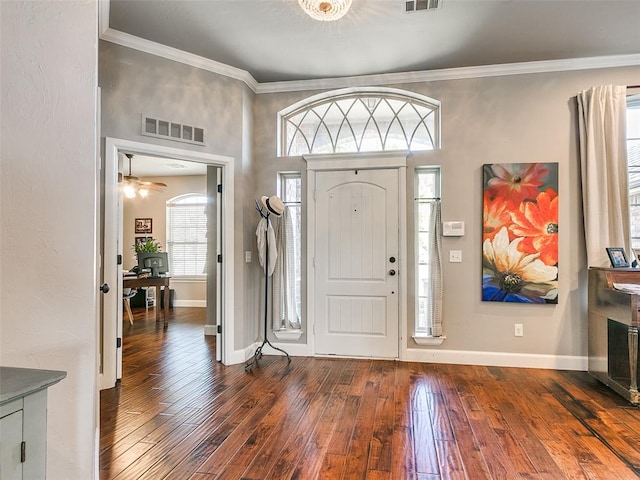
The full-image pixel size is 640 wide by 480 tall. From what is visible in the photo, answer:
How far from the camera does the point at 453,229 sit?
12.5 feet

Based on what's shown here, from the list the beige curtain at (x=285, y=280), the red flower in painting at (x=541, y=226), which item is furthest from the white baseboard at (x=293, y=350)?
the red flower in painting at (x=541, y=226)

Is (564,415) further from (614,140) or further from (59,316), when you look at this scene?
(59,316)

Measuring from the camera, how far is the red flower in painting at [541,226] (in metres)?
3.64

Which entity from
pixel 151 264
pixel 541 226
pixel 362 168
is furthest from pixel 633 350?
pixel 151 264

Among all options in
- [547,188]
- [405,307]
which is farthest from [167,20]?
[547,188]

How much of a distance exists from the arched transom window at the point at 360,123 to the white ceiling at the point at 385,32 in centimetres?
36

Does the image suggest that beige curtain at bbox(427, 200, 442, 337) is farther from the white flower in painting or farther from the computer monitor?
the computer monitor

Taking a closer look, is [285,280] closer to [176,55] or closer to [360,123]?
[360,123]

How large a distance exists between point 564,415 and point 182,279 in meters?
7.02

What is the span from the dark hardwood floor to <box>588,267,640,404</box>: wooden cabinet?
0.46 feet

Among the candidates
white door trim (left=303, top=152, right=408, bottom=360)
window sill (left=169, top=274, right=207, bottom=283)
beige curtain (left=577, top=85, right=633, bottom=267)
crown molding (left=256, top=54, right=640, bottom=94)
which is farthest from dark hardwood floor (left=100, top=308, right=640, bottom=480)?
window sill (left=169, top=274, right=207, bottom=283)

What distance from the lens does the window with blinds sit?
783 centimetres

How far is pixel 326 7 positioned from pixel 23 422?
2.62 metres

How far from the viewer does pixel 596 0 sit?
2770 mm
